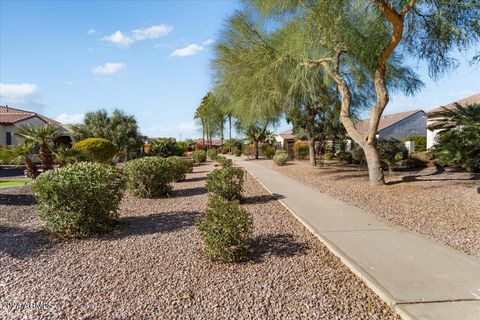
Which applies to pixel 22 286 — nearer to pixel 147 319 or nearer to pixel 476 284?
pixel 147 319

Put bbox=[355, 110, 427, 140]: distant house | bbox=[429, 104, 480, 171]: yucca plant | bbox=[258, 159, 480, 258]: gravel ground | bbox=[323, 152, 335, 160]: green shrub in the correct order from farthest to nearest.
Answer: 1. bbox=[355, 110, 427, 140]: distant house
2. bbox=[323, 152, 335, 160]: green shrub
3. bbox=[429, 104, 480, 171]: yucca plant
4. bbox=[258, 159, 480, 258]: gravel ground

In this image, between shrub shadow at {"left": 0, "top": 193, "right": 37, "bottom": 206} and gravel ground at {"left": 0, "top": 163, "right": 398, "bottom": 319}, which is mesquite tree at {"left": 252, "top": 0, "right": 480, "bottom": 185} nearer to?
gravel ground at {"left": 0, "top": 163, "right": 398, "bottom": 319}

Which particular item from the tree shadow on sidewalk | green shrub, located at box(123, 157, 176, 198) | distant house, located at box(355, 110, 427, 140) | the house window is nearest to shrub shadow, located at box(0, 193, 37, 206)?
the tree shadow on sidewalk

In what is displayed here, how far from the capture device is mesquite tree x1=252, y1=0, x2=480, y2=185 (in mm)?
10484

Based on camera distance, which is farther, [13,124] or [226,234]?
[13,124]

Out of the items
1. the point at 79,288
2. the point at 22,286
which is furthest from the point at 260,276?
the point at 22,286

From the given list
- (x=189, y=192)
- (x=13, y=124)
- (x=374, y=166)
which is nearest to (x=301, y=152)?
(x=374, y=166)

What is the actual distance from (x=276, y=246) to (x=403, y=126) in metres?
45.9

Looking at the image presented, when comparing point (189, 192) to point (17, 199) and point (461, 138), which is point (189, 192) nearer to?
point (17, 199)

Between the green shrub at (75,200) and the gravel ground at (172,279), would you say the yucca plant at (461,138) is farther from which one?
the green shrub at (75,200)

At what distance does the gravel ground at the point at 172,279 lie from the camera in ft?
12.5

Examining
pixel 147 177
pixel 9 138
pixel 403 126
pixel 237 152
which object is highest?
pixel 403 126

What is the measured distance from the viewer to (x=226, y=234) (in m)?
5.18

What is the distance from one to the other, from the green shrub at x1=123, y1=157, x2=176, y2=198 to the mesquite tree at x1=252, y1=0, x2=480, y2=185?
236 inches
